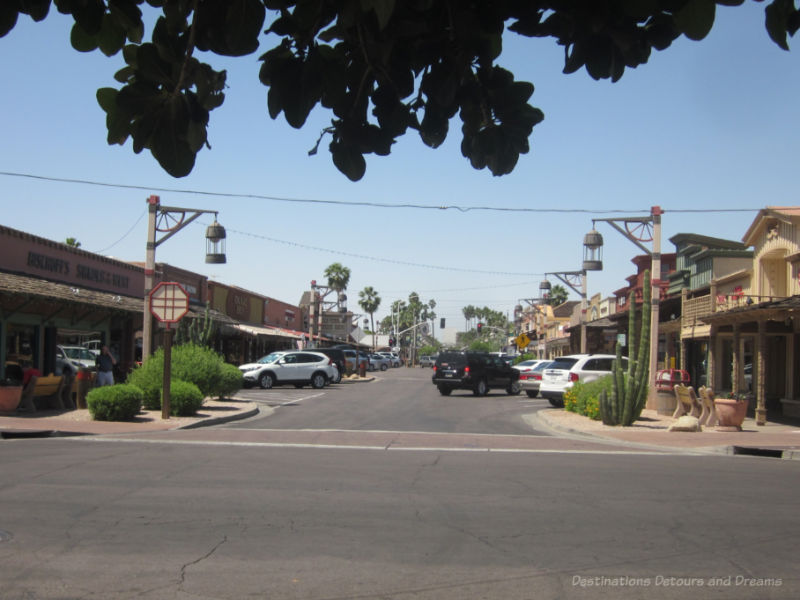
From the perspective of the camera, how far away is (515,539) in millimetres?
6719

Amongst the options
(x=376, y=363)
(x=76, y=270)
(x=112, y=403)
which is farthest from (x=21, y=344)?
(x=376, y=363)

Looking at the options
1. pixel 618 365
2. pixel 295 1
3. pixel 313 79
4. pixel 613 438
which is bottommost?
pixel 613 438

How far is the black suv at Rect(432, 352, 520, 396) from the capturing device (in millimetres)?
30484

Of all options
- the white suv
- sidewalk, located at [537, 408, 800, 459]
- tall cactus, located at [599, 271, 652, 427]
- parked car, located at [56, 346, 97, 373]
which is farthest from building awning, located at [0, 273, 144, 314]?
tall cactus, located at [599, 271, 652, 427]

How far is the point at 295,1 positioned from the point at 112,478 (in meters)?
7.99

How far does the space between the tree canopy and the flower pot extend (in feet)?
52.9

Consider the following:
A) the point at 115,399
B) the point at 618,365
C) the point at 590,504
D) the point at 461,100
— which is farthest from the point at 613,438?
the point at 461,100

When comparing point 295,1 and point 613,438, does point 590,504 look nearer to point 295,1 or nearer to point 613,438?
point 295,1

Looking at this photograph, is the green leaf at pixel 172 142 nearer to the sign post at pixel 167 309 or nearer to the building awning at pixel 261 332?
the sign post at pixel 167 309

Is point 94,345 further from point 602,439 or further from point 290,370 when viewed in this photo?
point 602,439

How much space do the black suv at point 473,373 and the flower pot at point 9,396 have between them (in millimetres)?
16829

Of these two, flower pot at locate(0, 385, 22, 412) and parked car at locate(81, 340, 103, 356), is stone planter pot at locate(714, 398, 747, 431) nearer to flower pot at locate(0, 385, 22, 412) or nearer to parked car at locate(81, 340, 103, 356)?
flower pot at locate(0, 385, 22, 412)

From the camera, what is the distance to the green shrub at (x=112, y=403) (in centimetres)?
1652

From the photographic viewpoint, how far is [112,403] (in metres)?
16.5
